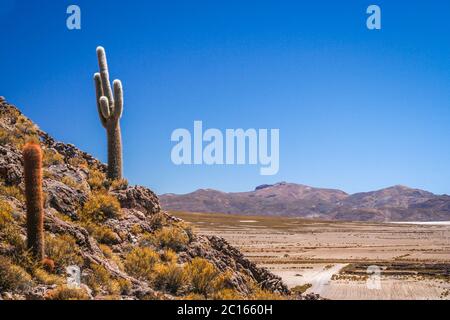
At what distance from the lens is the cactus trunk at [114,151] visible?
16344mm

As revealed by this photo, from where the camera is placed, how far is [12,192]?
1228 centimetres

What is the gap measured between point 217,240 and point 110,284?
5.53 meters

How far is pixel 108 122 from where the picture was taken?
16.6 m

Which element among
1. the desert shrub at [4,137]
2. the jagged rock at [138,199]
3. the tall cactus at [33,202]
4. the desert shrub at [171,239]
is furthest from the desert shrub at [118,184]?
the tall cactus at [33,202]

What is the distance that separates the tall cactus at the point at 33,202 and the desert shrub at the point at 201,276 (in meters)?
3.49

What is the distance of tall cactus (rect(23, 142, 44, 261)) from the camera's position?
10180mm

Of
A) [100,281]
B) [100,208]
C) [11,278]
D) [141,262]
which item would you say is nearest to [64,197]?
[100,208]

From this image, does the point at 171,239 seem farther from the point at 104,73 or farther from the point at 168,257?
the point at 104,73

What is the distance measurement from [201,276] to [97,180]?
5.59 m

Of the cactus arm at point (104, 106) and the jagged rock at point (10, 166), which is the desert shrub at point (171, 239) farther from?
the cactus arm at point (104, 106)

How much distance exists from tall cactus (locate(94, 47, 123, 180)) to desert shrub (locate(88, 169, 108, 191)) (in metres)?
0.37
